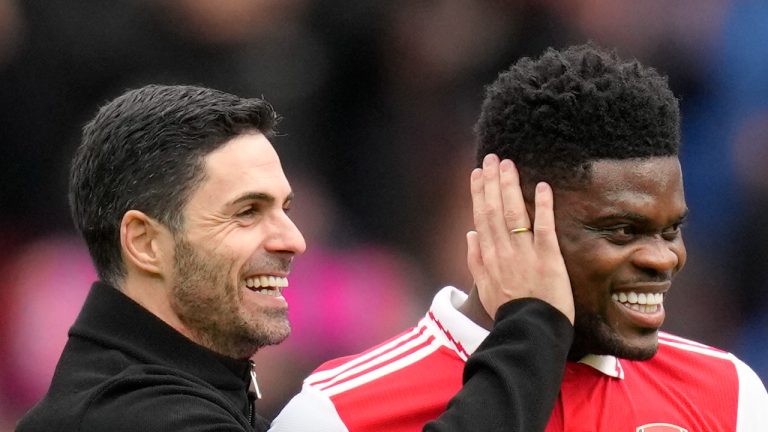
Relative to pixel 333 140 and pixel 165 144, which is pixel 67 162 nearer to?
pixel 333 140

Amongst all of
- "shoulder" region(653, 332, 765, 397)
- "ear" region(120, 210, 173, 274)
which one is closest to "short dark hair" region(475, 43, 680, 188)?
"shoulder" region(653, 332, 765, 397)

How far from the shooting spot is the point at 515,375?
2.39 metres

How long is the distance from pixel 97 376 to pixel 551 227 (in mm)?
955

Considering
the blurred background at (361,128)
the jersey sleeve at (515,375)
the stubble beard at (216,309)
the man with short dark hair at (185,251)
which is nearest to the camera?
the jersey sleeve at (515,375)

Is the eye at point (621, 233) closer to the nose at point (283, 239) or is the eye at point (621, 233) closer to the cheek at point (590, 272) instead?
the cheek at point (590, 272)

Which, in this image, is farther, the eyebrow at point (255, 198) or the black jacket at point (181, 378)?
the eyebrow at point (255, 198)

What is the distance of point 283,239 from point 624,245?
0.78 metres

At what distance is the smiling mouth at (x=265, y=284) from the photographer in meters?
2.84

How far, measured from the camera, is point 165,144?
282cm

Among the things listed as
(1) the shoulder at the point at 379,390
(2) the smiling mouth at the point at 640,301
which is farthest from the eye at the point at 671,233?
(1) the shoulder at the point at 379,390

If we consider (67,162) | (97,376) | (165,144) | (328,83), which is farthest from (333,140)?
(97,376)

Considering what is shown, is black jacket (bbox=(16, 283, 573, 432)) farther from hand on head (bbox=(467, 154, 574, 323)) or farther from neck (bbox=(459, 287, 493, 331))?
neck (bbox=(459, 287, 493, 331))

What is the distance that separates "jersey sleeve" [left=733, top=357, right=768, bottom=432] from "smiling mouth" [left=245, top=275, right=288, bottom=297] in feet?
3.42

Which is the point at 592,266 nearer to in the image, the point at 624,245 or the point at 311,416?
the point at 624,245
